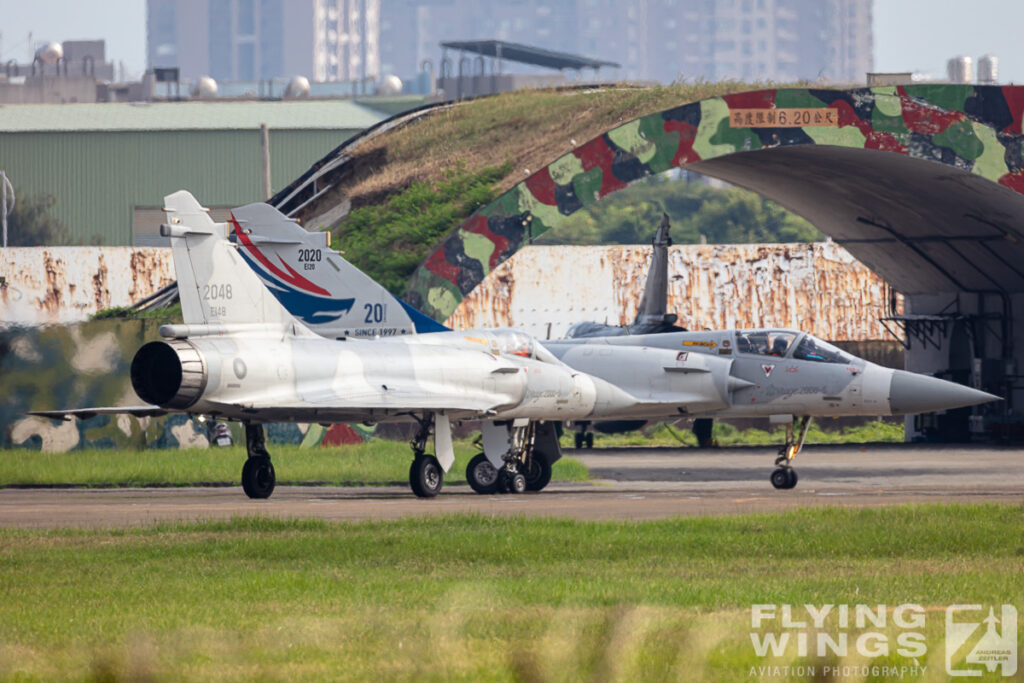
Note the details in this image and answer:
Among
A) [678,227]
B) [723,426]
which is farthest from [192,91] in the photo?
[723,426]

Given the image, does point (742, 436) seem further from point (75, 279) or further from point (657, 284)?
point (75, 279)

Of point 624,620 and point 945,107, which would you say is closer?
point 624,620

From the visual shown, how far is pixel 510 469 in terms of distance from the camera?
76.8 ft

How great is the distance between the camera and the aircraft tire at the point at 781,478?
2353cm

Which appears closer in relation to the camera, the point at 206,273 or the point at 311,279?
the point at 206,273

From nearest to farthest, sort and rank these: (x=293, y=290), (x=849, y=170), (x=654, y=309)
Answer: (x=293, y=290) < (x=849, y=170) < (x=654, y=309)

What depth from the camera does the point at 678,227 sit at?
362 feet

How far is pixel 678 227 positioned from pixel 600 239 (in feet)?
29.6

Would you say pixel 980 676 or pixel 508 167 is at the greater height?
pixel 508 167

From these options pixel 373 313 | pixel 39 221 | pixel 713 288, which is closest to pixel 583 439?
pixel 713 288

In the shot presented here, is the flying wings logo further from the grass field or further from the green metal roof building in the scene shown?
the green metal roof building

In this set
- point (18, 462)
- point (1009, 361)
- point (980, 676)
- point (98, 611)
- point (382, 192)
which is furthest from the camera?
point (1009, 361)

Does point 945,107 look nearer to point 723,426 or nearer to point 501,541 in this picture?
point 723,426

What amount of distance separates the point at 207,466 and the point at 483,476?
20.0 ft
